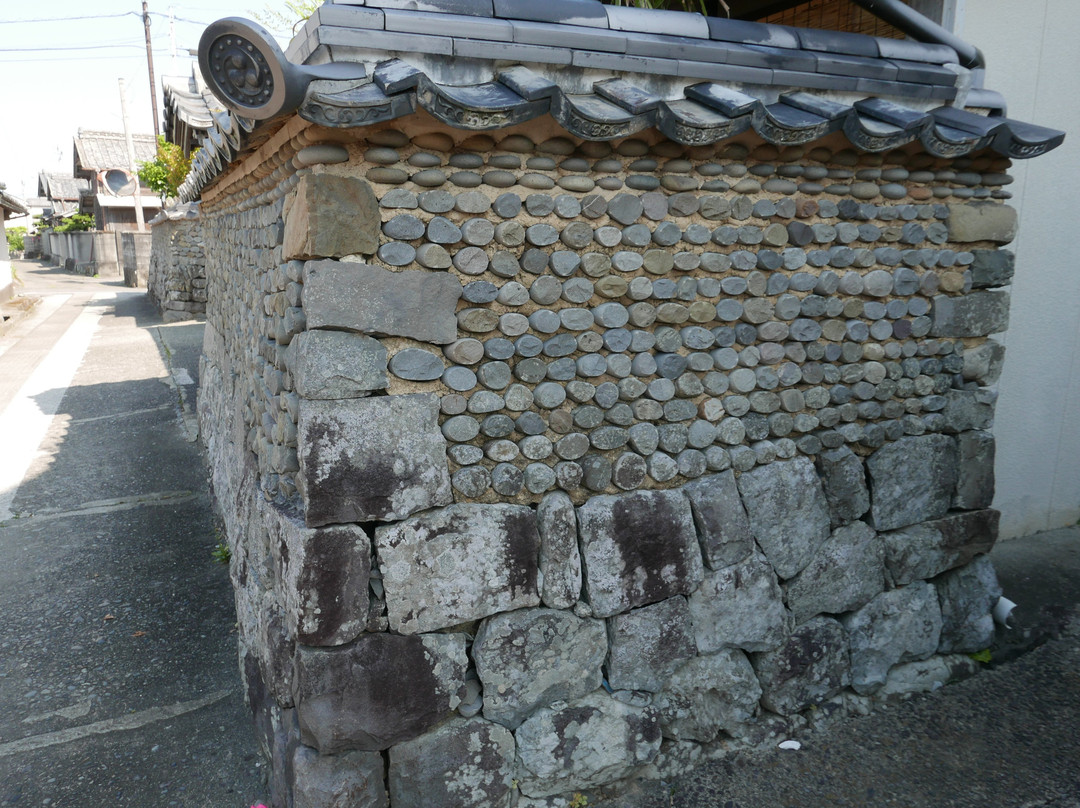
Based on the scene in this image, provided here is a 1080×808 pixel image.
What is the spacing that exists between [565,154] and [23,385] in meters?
10.2

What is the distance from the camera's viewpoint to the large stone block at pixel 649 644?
9.18ft

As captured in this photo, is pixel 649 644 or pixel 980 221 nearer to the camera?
pixel 649 644

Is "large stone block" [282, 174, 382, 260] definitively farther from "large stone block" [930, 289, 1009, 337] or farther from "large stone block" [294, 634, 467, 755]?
"large stone block" [930, 289, 1009, 337]

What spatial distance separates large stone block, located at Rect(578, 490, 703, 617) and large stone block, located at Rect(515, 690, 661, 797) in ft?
1.26

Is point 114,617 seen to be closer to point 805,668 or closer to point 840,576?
point 805,668

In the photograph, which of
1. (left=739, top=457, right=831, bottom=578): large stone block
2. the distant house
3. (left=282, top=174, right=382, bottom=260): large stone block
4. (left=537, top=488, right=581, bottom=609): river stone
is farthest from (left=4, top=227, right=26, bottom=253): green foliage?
(left=739, top=457, right=831, bottom=578): large stone block

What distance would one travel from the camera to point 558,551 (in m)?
2.67

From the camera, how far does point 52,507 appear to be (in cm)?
580

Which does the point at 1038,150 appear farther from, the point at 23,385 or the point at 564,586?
the point at 23,385

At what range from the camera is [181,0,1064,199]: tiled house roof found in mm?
2057

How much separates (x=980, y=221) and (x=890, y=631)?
6.22 ft

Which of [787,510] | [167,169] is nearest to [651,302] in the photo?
[787,510]

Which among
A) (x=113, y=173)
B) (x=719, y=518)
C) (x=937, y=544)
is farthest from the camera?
(x=113, y=173)

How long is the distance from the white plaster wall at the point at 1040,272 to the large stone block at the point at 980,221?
1368 mm
